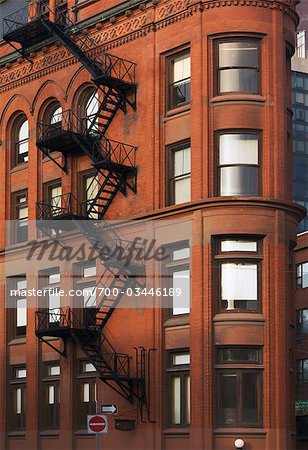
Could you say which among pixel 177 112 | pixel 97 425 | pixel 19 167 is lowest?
pixel 97 425

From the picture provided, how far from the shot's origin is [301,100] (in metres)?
129

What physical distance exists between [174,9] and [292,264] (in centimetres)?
1111

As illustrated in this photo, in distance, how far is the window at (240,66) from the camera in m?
42.4

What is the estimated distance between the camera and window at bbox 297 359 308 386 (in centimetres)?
8582

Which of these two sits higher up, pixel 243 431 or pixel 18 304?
pixel 18 304

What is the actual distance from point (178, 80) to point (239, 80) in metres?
2.76

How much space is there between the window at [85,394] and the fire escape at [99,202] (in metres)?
1.31

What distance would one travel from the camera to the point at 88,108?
48.4m

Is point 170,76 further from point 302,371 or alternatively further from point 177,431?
point 302,371

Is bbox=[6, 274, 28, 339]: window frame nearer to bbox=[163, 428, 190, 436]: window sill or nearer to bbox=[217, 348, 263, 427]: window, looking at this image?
bbox=[163, 428, 190, 436]: window sill

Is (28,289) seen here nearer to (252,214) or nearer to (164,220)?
(164,220)

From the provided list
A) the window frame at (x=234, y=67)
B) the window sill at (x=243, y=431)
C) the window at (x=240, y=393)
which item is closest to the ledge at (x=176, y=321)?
the window at (x=240, y=393)

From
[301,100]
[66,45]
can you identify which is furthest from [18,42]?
[301,100]

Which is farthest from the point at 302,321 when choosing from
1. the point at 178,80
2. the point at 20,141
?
the point at 178,80
